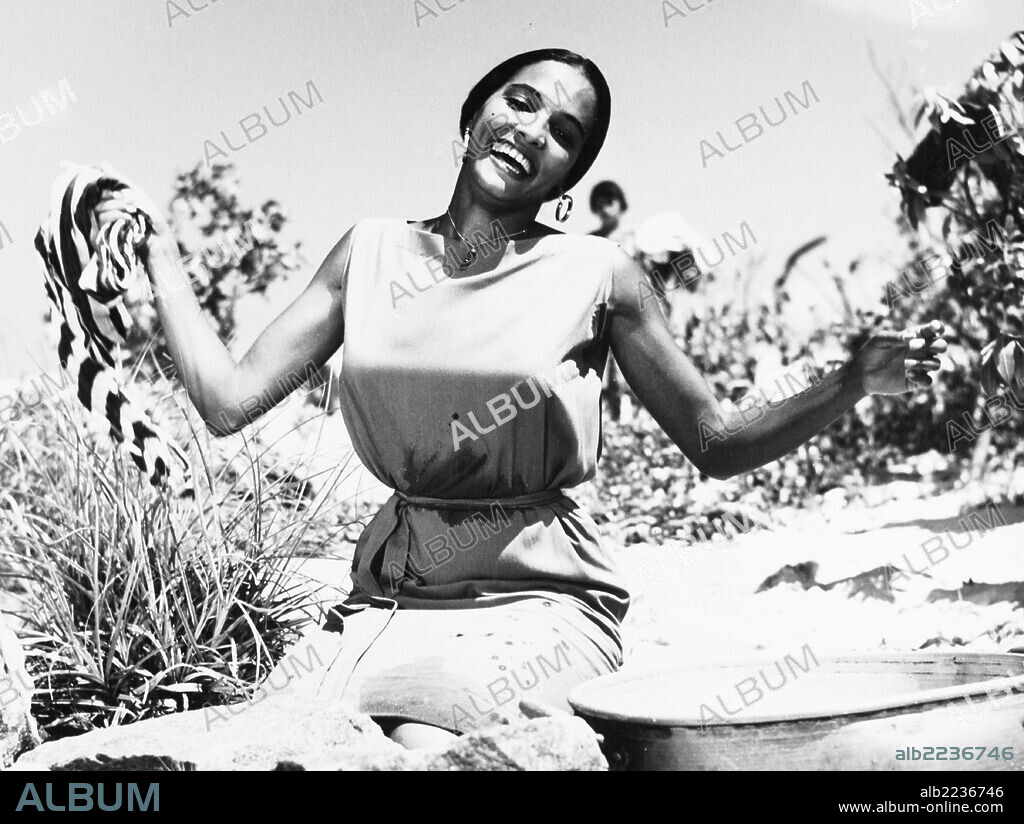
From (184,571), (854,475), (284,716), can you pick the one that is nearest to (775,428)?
(284,716)

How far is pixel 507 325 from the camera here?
95.9 inches

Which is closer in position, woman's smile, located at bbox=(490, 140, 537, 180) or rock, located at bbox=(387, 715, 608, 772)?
rock, located at bbox=(387, 715, 608, 772)

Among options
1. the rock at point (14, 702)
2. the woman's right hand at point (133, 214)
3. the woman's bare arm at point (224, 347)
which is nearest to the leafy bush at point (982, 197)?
the woman's bare arm at point (224, 347)

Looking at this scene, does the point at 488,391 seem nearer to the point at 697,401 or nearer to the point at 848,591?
the point at 697,401

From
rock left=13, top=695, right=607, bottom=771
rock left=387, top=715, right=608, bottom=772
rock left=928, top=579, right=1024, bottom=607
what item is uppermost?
rock left=13, top=695, right=607, bottom=771

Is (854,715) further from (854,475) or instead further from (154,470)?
(854,475)

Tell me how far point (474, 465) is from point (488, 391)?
0.48 ft

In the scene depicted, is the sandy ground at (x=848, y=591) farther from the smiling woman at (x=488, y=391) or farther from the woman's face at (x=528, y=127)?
the woman's face at (x=528, y=127)

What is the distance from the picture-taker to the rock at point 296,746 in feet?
6.54

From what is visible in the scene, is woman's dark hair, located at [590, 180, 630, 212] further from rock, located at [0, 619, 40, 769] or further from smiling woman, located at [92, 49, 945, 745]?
rock, located at [0, 619, 40, 769]

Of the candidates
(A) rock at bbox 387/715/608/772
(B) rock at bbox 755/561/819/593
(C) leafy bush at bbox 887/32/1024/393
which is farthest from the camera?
(B) rock at bbox 755/561/819/593

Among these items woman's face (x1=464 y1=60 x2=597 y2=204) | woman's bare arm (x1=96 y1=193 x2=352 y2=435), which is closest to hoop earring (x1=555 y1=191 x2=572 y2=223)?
woman's face (x1=464 y1=60 x2=597 y2=204)

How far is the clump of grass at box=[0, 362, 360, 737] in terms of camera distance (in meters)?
2.71

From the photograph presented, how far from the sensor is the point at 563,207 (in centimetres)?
267
